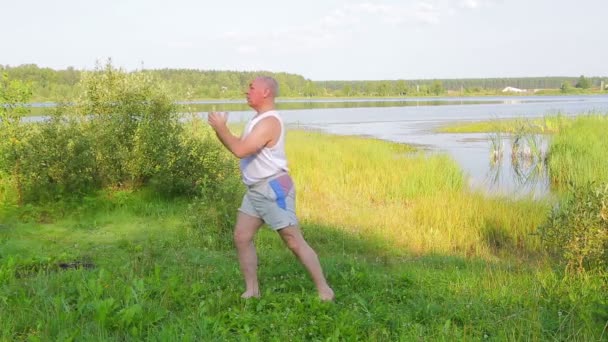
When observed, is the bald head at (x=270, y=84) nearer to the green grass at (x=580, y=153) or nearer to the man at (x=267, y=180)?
the man at (x=267, y=180)

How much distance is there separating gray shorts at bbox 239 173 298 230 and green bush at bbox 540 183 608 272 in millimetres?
2855

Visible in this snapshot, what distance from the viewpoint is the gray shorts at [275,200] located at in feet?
14.3

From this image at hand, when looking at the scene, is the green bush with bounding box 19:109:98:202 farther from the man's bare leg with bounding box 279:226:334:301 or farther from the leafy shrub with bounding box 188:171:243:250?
the man's bare leg with bounding box 279:226:334:301

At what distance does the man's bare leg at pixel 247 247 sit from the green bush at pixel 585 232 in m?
2.99

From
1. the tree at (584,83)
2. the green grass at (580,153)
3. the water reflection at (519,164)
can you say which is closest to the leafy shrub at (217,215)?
the green grass at (580,153)

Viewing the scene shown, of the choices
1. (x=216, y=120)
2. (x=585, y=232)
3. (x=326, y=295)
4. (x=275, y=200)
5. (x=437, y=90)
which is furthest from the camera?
(x=437, y=90)

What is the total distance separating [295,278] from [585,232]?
276 cm

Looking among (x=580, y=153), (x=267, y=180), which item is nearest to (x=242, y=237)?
(x=267, y=180)

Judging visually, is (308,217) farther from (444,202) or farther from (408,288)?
(408,288)

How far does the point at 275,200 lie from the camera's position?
171 inches

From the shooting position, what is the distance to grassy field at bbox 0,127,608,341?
3.90 meters

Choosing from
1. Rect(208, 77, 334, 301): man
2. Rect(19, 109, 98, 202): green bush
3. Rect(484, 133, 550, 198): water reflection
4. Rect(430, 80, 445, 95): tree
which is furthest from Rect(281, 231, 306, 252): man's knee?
Rect(430, 80, 445, 95): tree

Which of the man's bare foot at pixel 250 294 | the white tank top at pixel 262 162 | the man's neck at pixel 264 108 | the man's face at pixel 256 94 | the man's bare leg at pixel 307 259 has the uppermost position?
the man's face at pixel 256 94

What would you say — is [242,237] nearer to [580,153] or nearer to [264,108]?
[264,108]
